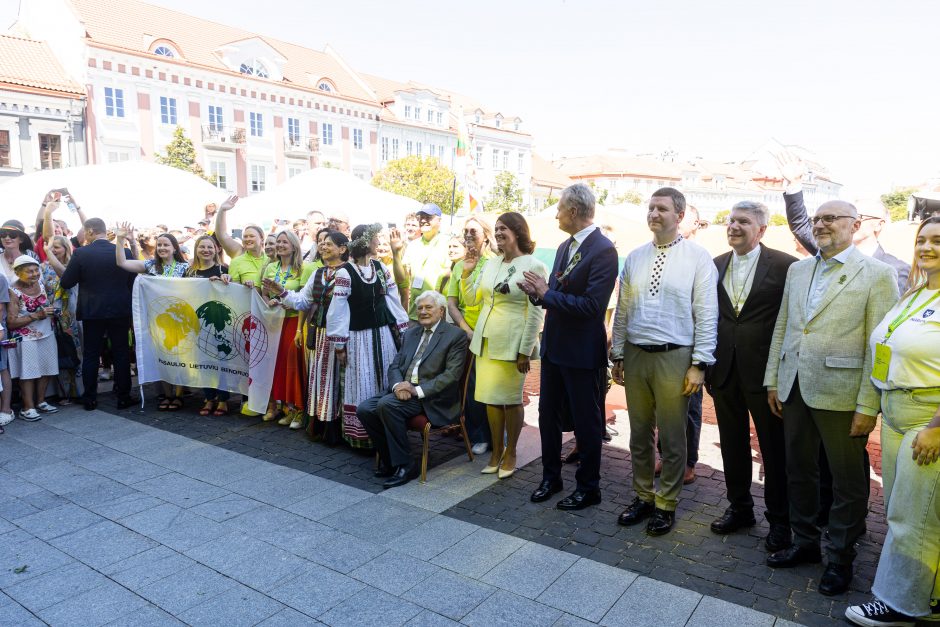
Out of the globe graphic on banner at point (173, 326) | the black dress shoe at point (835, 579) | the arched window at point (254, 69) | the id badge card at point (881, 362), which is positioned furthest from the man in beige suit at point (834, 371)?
the arched window at point (254, 69)

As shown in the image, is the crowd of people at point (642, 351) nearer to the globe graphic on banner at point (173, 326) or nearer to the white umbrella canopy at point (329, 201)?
the globe graphic on banner at point (173, 326)

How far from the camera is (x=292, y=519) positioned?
428 centimetres

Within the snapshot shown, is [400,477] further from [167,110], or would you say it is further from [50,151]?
[167,110]

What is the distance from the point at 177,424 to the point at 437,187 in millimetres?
35194

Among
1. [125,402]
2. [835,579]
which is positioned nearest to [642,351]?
[835,579]

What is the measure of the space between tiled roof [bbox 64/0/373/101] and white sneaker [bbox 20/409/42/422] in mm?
32547

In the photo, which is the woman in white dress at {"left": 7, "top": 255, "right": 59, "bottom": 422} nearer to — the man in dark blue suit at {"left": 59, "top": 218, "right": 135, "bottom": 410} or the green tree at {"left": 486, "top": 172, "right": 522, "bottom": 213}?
the man in dark blue suit at {"left": 59, "top": 218, "right": 135, "bottom": 410}

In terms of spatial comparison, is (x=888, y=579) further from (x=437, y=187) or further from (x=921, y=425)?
(x=437, y=187)

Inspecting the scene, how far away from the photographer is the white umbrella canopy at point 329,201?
11.0 meters

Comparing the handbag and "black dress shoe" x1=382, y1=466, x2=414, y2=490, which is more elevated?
the handbag

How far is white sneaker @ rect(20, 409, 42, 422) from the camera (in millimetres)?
6656

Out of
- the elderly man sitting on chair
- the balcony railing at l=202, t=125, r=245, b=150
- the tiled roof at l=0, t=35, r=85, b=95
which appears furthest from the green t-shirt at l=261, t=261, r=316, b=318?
the balcony railing at l=202, t=125, r=245, b=150

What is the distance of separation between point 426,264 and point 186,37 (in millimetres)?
40173

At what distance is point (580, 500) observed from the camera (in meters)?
4.42
